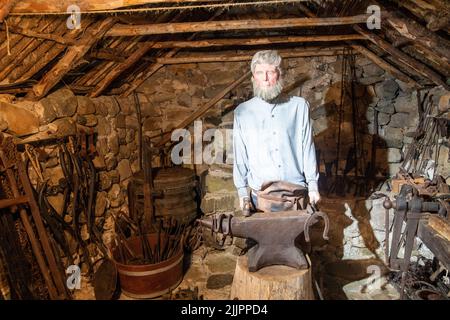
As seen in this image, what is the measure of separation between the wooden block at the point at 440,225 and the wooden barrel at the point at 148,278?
210 centimetres

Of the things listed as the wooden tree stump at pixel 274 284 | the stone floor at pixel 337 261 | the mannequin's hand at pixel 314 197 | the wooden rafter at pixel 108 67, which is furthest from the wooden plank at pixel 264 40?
the wooden tree stump at pixel 274 284

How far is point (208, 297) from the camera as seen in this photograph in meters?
2.87

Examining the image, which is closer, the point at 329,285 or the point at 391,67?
the point at 329,285

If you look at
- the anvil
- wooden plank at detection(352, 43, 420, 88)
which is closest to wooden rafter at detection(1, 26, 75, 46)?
the anvil

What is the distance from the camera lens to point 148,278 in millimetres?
2697

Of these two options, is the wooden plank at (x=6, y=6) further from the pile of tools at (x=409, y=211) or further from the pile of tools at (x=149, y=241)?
the pile of tools at (x=409, y=211)

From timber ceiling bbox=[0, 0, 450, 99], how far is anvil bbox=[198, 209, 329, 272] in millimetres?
1333

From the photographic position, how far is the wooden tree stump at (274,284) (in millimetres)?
1652

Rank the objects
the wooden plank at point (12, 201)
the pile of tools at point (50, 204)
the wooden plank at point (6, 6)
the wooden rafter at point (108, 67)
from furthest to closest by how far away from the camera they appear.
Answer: the wooden rafter at point (108, 67) → the pile of tools at point (50, 204) → the wooden plank at point (12, 201) → the wooden plank at point (6, 6)

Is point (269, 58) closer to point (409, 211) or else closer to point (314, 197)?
point (314, 197)

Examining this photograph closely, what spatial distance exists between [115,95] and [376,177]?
341 centimetres

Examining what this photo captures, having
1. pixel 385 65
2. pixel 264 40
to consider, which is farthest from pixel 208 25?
pixel 385 65
